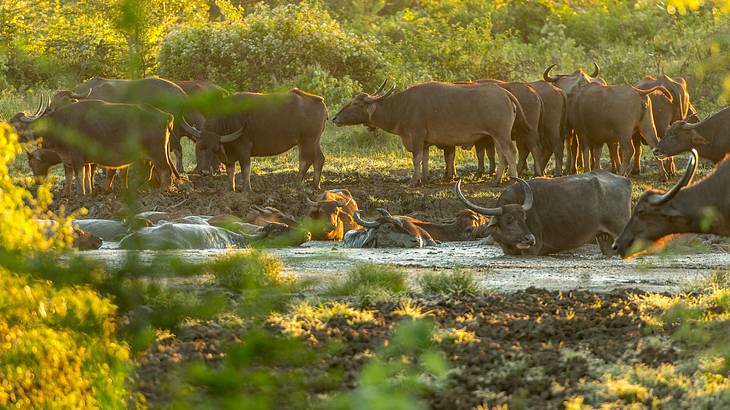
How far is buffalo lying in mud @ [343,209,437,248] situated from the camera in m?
14.8

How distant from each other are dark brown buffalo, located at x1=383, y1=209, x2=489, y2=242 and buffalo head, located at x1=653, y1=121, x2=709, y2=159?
3.90 metres

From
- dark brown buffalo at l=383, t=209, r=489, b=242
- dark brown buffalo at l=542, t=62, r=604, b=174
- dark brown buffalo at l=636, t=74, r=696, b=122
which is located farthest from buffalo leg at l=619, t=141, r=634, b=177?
dark brown buffalo at l=383, t=209, r=489, b=242

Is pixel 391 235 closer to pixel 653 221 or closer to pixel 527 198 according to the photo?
pixel 527 198

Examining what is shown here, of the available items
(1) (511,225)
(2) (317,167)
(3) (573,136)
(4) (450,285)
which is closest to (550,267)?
(1) (511,225)

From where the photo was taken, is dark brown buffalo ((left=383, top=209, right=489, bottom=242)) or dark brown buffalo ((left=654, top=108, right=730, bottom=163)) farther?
dark brown buffalo ((left=654, top=108, right=730, bottom=163))

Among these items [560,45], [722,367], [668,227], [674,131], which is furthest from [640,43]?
[722,367]

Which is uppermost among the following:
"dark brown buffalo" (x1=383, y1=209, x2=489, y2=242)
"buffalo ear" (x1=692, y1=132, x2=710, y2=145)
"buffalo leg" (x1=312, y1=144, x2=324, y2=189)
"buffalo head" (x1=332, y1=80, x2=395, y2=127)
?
"buffalo head" (x1=332, y1=80, x2=395, y2=127)

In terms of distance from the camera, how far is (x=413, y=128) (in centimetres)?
2172

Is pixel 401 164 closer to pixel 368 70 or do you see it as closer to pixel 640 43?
pixel 368 70

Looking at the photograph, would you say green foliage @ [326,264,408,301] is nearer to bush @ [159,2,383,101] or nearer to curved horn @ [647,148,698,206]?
curved horn @ [647,148,698,206]

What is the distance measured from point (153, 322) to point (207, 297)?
0.50ft

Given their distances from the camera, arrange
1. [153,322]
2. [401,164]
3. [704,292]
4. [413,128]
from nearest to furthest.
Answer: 1. [153,322]
2. [704,292]
3. [413,128]
4. [401,164]

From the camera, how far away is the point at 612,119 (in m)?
21.1

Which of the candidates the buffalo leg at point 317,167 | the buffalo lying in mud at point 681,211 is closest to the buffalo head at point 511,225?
the buffalo lying in mud at point 681,211
